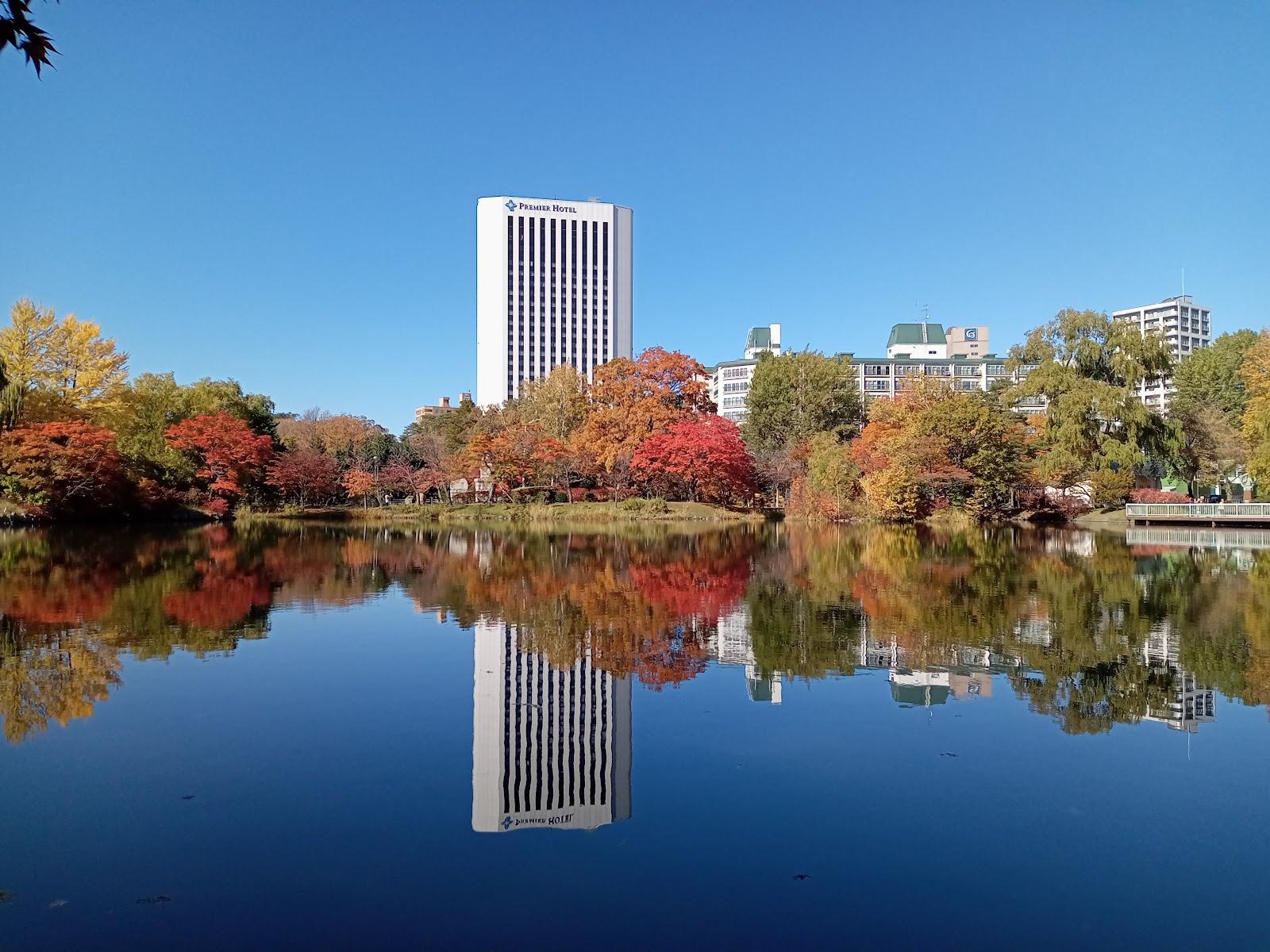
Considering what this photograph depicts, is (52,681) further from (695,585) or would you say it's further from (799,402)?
(799,402)

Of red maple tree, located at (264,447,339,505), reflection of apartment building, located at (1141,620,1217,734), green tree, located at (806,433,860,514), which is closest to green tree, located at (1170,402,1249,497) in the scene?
green tree, located at (806,433,860,514)

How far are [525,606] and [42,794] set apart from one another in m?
7.28

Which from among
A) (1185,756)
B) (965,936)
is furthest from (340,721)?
(1185,756)

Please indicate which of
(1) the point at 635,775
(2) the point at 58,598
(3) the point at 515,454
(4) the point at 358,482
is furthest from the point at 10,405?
(1) the point at 635,775

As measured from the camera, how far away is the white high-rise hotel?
80188mm

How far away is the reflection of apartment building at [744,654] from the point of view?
730cm

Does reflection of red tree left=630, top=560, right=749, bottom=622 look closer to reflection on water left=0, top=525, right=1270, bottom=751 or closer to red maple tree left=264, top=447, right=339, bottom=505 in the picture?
reflection on water left=0, top=525, right=1270, bottom=751

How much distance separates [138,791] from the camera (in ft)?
16.2

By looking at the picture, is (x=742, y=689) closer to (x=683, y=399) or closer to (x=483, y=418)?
(x=683, y=399)

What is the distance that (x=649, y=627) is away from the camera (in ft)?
34.1

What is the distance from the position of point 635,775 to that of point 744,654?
11.7 ft

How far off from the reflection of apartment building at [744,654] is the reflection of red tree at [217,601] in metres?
6.26

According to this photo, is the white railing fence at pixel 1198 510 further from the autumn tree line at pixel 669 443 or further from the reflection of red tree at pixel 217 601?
the reflection of red tree at pixel 217 601

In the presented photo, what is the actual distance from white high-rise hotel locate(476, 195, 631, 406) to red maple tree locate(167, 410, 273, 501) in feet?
136
